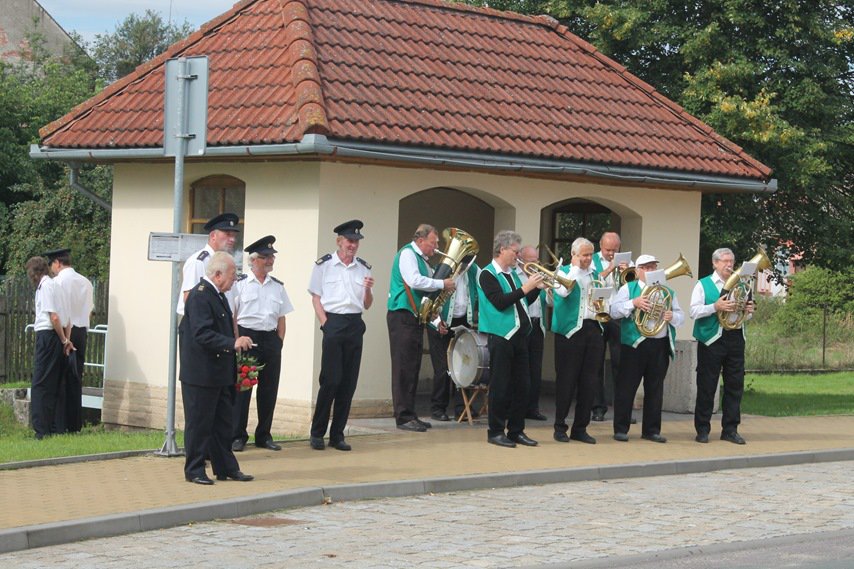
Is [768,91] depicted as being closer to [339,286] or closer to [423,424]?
[423,424]

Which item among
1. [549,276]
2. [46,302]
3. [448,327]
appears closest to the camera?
[549,276]

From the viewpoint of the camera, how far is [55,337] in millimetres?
15727

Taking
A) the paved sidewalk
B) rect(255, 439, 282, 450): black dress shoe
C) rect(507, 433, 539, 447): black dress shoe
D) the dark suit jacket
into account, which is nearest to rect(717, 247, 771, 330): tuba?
the paved sidewalk

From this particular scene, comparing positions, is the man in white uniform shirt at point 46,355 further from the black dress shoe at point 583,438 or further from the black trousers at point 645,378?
the black trousers at point 645,378

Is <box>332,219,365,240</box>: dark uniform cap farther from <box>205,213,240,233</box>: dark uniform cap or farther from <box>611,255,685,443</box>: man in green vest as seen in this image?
<box>611,255,685,443</box>: man in green vest

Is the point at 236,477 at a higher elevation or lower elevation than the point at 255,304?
lower

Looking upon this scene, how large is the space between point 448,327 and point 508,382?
6.27 feet

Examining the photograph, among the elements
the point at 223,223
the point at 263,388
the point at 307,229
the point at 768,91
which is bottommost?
the point at 263,388

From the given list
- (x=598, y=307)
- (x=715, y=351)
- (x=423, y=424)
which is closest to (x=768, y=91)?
(x=715, y=351)

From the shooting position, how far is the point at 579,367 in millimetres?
14047

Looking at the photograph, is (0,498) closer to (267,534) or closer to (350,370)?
(267,534)

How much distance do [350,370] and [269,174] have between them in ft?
11.0

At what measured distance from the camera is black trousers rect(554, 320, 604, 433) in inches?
552

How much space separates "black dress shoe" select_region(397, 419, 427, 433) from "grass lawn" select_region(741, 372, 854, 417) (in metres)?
5.74
